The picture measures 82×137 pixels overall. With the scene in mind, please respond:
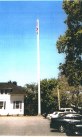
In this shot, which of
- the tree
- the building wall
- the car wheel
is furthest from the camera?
the building wall

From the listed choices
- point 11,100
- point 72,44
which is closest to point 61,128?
point 72,44

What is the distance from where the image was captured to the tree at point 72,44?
118 ft

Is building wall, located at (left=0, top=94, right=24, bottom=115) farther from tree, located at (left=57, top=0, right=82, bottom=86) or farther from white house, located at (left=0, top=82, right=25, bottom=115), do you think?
tree, located at (left=57, top=0, right=82, bottom=86)

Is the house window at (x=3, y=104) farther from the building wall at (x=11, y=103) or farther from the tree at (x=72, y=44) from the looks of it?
the tree at (x=72, y=44)

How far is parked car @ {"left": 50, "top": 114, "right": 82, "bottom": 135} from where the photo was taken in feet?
90.4

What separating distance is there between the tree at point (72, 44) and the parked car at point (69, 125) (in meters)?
6.54

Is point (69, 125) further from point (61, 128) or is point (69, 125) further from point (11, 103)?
point (11, 103)

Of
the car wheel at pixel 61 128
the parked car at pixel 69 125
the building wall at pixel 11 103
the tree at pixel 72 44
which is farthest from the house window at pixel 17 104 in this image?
the car wheel at pixel 61 128

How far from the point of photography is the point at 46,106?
71.9 meters

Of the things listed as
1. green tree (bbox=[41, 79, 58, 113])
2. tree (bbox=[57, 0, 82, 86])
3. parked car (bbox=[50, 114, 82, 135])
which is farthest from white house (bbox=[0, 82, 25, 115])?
parked car (bbox=[50, 114, 82, 135])

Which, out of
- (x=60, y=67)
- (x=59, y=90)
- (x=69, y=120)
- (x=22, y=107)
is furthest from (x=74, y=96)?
(x=69, y=120)

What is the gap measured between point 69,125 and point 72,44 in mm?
10794

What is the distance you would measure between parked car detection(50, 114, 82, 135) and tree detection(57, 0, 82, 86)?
258 inches

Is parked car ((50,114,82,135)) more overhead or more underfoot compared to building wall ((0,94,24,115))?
more underfoot
